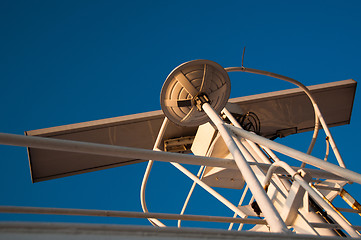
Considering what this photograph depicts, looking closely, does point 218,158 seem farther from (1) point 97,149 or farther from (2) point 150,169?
(2) point 150,169

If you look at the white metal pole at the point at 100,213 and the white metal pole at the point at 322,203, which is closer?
the white metal pole at the point at 322,203

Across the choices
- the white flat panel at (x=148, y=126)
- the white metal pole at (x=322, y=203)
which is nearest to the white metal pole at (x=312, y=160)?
the white metal pole at (x=322, y=203)

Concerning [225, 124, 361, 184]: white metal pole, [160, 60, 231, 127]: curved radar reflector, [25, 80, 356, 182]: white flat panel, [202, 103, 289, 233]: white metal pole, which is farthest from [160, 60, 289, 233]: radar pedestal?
[25, 80, 356, 182]: white flat panel

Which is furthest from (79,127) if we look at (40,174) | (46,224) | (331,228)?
(46,224)

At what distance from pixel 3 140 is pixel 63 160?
9417mm

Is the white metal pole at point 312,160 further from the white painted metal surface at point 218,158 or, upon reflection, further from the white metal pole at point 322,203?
the white metal pole at point 322,203

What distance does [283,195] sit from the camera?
7.53m

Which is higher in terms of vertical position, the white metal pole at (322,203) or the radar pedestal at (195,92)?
the radar pedestal at (195,92)

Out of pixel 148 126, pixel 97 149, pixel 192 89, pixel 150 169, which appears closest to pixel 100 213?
pixel 97 149

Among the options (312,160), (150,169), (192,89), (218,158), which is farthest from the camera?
(150,169)

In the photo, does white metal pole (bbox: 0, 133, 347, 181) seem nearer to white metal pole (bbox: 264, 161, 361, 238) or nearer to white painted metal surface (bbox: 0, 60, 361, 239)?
white painted metal surface (bbox: 0, 60, 361, 239)

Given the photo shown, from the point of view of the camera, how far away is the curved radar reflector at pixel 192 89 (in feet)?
27.6

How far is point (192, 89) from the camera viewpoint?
28.6 feet

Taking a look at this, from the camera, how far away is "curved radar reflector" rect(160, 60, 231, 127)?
840 centimetres
